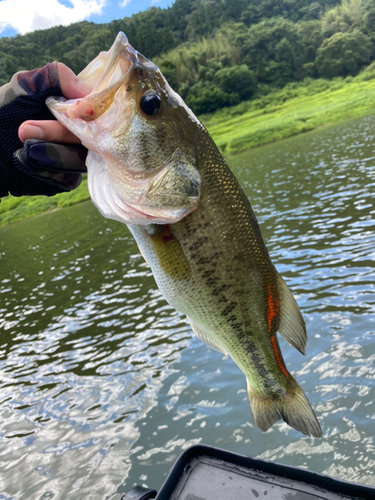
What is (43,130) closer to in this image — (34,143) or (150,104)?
(34,143)

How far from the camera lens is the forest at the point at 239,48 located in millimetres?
81875

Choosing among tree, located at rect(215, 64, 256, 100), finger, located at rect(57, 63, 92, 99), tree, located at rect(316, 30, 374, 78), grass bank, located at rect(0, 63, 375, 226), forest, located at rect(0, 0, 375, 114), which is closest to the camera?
finger, located at rect(57, 63, 92, 99)

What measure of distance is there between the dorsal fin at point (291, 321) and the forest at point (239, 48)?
7062 centimetres

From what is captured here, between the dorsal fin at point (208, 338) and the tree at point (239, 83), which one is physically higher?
the tree at point (239, 83)

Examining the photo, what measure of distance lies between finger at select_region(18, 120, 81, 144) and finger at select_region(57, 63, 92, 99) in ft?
0.54

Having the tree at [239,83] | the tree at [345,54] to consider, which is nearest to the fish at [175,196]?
the tree at [239,83]

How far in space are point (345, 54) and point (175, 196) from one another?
3656 inches

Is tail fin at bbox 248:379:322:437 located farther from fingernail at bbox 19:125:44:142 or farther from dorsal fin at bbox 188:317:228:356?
fingernail at bbox 19:125:44:142

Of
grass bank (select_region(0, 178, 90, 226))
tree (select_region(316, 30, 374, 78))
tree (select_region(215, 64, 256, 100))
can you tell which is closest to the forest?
tree (select_region(215, 64, 256, 100))

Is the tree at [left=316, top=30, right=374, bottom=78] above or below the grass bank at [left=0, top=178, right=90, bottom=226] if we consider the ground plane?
above

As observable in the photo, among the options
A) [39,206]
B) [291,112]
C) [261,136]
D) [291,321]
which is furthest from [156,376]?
[291,112]

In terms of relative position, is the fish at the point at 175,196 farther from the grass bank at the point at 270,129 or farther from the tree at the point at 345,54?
the tree at the point at 345,54

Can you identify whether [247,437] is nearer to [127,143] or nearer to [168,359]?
[168,359]

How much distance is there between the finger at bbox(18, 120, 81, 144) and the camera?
2002 millimetres
